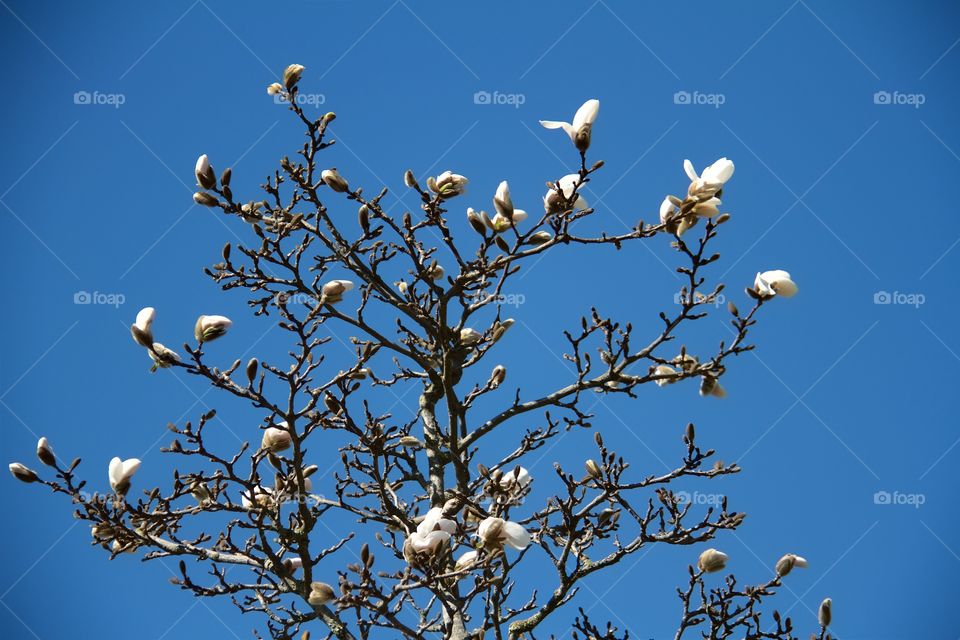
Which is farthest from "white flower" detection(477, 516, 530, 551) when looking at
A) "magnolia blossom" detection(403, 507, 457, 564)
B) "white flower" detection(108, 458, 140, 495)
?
"white flower" detection(108, 458, 140, 495)

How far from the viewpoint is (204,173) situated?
3449 mm

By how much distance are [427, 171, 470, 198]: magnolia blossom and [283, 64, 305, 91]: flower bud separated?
1.96 ft

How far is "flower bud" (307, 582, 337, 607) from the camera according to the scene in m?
3.12

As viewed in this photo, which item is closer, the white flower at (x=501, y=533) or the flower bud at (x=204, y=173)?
the white flower at (x=501, y=533)

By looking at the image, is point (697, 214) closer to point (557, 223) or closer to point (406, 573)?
point (557, 223)

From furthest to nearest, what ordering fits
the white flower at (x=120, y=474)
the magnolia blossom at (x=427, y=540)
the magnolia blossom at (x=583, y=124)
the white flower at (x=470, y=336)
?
1. the white flower at (x=470, y=336)
2. the white flower at (x=120, y=474)
3. the magnolia blossom at (x=583, y=124)
4. the magnolia blossom at (x=427, y=540)

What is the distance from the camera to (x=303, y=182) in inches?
139

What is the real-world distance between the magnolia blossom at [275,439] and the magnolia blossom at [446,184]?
1021 millimetres

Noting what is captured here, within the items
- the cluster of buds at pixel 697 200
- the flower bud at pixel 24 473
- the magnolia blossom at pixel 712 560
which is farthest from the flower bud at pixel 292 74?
the magnolia blossom at pixel 712 560

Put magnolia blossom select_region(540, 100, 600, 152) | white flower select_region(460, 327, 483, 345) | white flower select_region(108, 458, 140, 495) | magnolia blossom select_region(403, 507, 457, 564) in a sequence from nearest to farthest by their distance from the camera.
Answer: magnolia blossom select_region(403, 507, 457, 564) < magnolia blossom select_region(540, 100, 600, 152) < white flower select_region(108, 458, 140, 495) < white flower select_region(460, 327, 483, 345)

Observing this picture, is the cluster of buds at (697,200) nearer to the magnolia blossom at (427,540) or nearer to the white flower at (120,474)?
the magnolia blossom at (427,540)

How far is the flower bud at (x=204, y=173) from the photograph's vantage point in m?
3.45

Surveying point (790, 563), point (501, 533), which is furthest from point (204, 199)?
point (790, 563)

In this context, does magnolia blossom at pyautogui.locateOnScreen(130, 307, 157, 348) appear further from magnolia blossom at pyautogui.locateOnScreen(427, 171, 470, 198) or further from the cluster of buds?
the cluster of buds
